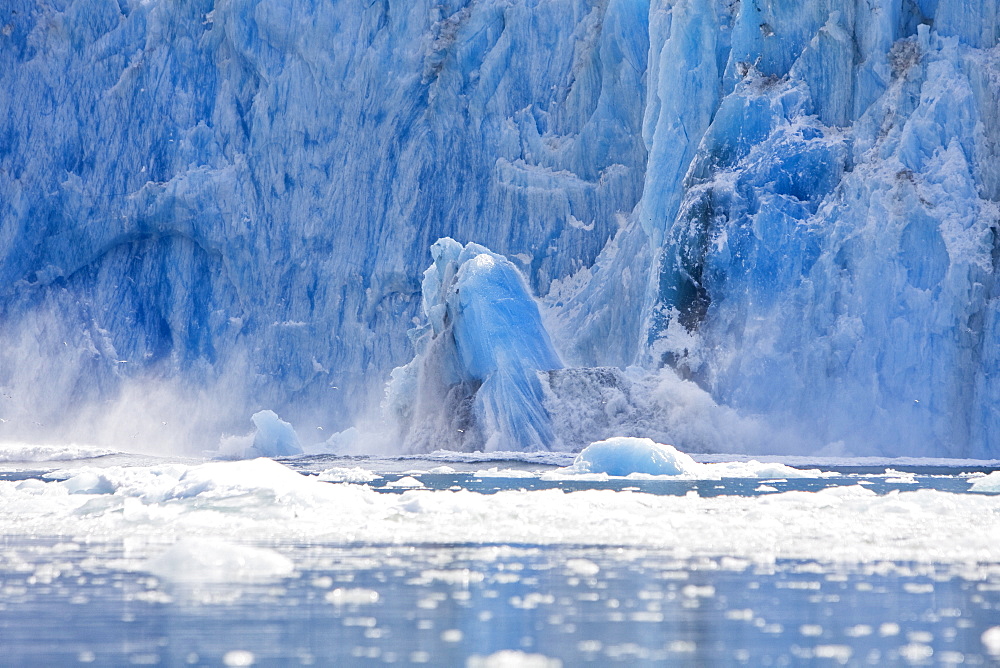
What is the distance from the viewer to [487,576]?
25.3 feet

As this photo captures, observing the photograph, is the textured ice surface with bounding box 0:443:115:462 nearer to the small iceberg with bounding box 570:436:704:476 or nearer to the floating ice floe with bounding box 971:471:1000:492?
the small iceberg with bounding box 570:436:704:476

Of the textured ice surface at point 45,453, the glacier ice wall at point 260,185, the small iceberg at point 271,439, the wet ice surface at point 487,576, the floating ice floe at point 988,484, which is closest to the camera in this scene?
the wet ice surface at point 487,576

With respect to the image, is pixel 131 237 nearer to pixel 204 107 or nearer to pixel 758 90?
pixel 204 107

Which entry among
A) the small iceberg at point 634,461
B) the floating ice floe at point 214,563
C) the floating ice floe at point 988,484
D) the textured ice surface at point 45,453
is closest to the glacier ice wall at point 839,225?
the small iceberg at point 634,461

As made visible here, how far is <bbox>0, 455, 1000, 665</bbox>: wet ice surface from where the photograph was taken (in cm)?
562

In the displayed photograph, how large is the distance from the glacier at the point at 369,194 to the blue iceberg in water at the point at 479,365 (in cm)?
9

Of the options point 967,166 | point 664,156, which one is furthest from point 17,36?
point 967,166

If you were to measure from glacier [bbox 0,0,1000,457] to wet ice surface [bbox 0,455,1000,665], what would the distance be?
1384 cm

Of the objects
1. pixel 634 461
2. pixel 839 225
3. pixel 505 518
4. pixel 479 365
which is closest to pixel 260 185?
pixel 479 365

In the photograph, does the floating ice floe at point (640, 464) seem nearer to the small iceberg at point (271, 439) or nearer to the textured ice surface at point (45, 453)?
the small iceberg at point (271, 439)

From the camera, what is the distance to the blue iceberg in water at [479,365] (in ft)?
86.2

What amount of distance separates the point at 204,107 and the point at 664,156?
14403mm

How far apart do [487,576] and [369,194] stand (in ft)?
97.0

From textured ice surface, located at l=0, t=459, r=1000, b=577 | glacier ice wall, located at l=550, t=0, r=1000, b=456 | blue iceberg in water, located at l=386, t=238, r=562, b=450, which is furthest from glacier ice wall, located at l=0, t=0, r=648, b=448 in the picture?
textured ice surface, located at l=0, t=459, r=1000, b=577
